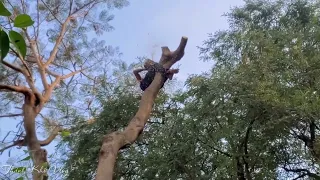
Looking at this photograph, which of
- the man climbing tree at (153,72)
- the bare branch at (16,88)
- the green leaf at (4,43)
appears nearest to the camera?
the green leaf at (4,43)

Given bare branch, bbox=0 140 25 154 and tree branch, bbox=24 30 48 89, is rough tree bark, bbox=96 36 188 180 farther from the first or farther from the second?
tree branch, bbox=24 30 48 89

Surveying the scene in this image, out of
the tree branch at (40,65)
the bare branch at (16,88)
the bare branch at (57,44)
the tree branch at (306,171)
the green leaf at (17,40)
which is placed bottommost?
the green leaf at (17,40)

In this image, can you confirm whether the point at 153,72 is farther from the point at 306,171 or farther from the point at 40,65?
the point at 40,65

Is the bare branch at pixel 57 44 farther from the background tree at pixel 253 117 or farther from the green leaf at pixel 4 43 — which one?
the green leaf at pixel 4 43

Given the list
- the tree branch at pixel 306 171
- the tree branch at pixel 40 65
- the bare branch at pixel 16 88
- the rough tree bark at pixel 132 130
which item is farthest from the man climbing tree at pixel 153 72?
the tree branch at pixel 40 65

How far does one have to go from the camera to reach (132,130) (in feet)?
8.26

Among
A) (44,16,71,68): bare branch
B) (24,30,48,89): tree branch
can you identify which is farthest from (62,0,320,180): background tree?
(44,16,71,68): bare branch

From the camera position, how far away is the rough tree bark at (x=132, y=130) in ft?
7.38

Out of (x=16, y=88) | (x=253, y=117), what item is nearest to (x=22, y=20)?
(x=253, y=117)

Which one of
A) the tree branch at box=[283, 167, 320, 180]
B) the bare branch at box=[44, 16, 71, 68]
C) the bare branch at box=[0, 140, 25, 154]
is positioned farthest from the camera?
the bare branch at box=[44, 16, 71, 68]

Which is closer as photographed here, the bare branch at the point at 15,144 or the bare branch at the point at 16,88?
the bare branch at the point at 16,88

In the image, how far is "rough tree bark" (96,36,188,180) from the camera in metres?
2.25

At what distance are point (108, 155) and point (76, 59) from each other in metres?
2.99

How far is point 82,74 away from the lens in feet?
16.6
